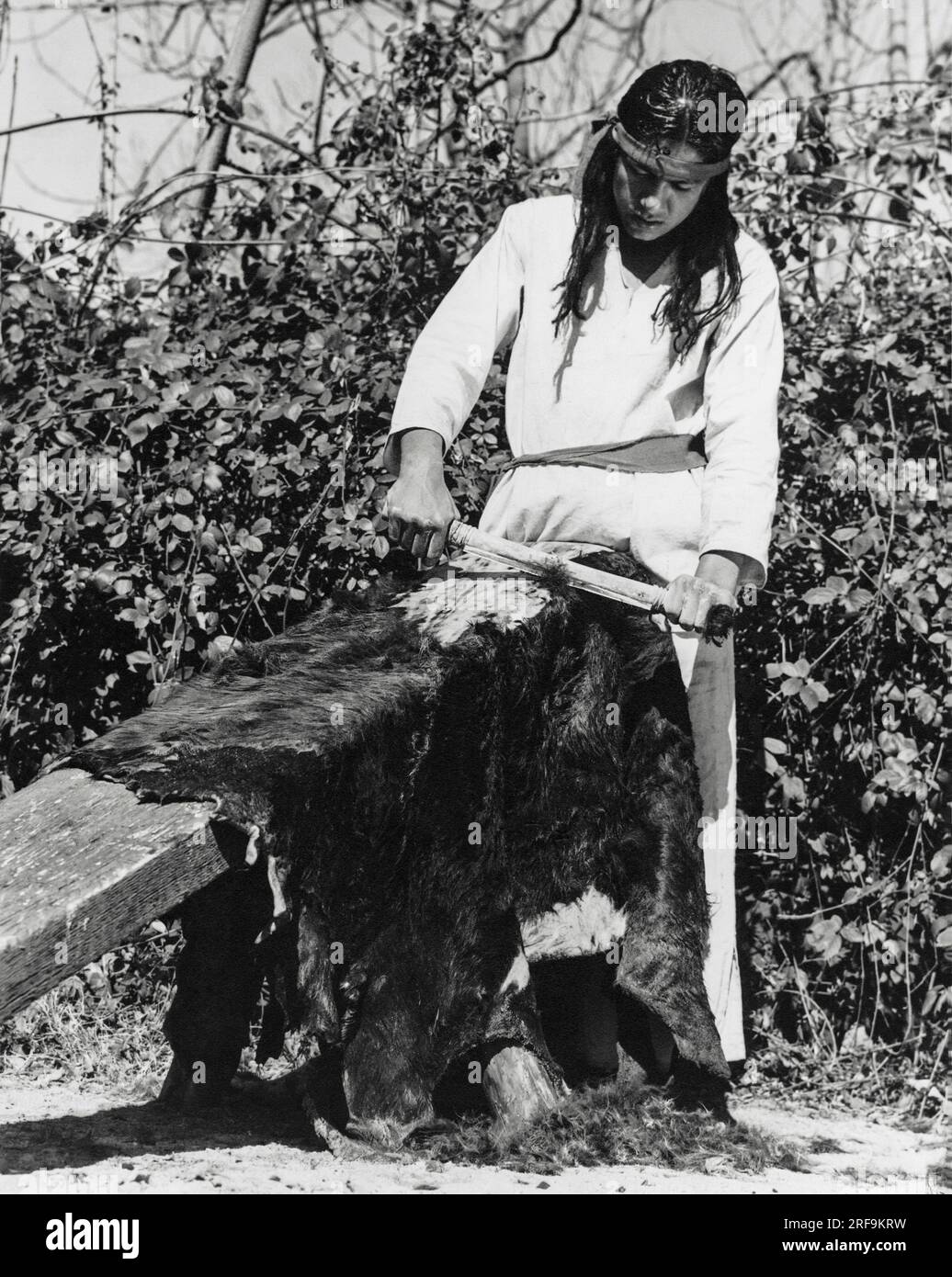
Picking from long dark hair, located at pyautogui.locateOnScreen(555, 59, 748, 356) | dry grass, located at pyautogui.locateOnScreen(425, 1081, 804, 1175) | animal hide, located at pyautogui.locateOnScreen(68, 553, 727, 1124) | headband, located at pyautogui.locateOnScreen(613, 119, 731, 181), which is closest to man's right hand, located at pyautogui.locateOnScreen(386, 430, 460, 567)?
animal hide, located at pyautogui.locateOnScreen(68, 553, 727, 1124)

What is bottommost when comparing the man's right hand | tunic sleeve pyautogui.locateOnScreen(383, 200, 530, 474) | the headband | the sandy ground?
the sandy ground

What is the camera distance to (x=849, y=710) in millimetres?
3984

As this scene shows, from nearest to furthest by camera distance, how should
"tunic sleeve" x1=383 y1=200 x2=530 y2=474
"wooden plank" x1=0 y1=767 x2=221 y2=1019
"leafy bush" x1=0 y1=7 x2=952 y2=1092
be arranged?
"wooden plank" x1=0 y1=767 x2=221 y2=1019, "tunic sleeve" x1=383 y1=200 x2=530 y2=474, "leafy bush" x1=0 y1=7 x2=952 y2=1092

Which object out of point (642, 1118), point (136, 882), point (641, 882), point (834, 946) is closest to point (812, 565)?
point (834, 946)

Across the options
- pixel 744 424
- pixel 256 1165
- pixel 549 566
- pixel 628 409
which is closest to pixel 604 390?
pixel 628 409

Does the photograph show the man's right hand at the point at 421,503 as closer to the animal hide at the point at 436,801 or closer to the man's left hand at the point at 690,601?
the animal hide at the point at 436,801

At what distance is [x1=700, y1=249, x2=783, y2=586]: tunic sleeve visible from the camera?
293cm

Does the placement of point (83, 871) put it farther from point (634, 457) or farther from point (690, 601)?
point (634, 457)

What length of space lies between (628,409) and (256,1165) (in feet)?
5.46

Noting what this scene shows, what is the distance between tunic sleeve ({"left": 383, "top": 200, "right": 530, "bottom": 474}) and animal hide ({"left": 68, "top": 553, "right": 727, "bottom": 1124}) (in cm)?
37

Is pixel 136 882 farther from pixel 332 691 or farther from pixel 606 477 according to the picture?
pixel 606 477

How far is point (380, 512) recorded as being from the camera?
374 centimetres

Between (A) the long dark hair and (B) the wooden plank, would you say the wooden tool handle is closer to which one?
(A) the long dark hair
